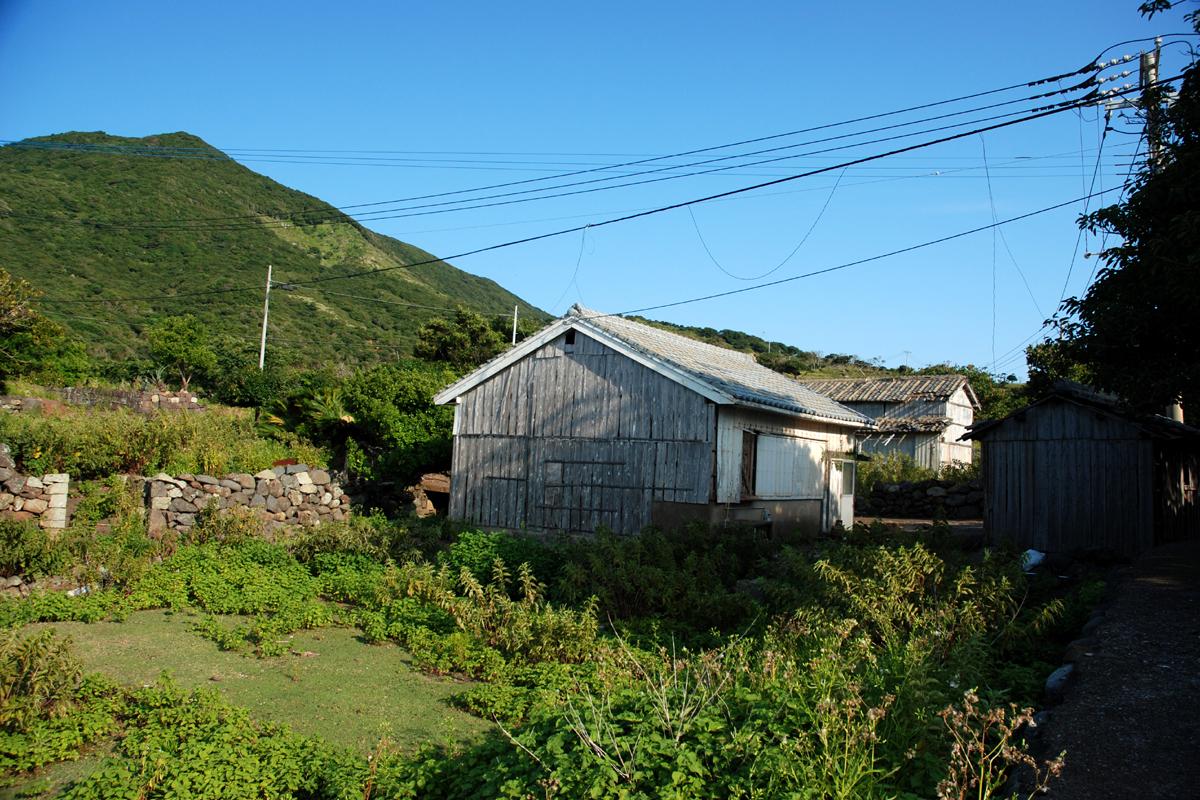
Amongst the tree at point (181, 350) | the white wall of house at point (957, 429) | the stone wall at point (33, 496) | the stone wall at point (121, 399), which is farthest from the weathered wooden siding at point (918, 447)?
the stone wall at point (33, 496)

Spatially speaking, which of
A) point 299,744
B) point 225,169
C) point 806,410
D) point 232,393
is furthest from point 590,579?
point 225,169

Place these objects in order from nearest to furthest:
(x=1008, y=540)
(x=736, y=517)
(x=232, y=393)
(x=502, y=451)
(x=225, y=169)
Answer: (x=1008, y=540) < (x=736, y=517) < (x=502, y=451) < (x=232, y=393) < (x=225, y=169)

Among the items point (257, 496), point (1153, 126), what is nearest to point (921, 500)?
point (1153, 126)

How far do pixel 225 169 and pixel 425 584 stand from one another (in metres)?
81.3

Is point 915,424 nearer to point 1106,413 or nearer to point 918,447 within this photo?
point 918,447

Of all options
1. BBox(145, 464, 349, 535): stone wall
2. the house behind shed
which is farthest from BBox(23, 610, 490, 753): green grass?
the house behind shed

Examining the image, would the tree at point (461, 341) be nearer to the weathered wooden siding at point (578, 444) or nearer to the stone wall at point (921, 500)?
the stone wall at point (921, 500)

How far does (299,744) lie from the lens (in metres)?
6.11

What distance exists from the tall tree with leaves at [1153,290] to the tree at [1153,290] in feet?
0.03

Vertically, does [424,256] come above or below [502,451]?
above

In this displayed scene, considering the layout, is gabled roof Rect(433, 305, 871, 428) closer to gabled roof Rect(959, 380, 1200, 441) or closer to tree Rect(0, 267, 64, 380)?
gabled roof Rect(959, 380, 1200, 441)

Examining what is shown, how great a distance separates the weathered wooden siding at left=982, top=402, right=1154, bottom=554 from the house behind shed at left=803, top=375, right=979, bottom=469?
1671 cm

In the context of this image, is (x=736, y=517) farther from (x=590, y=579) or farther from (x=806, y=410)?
(x=590, y=579)

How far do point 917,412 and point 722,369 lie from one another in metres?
19.4
